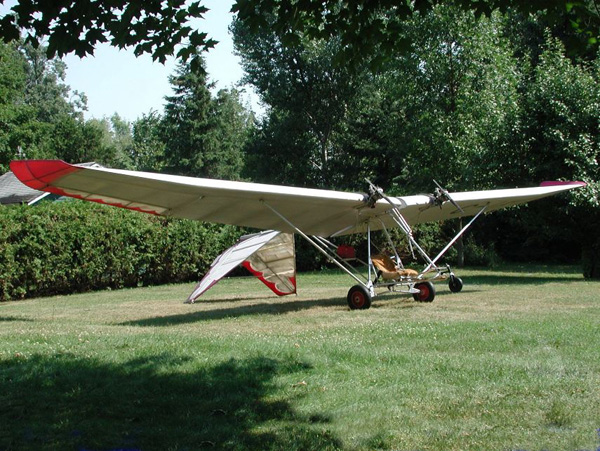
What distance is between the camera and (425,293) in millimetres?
11961

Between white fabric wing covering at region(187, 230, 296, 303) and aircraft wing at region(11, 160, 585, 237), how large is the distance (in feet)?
5.41

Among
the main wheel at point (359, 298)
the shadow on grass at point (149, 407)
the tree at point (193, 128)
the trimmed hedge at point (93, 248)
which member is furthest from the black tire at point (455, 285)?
the tree at point (193, 128)

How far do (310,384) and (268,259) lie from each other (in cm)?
886

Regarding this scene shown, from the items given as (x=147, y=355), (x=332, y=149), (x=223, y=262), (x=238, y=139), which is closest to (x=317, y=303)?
(x=223, y=262)

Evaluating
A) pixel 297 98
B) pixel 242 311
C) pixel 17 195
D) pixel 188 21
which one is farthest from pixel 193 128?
pixel 188 21

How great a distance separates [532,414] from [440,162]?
74.3 feet

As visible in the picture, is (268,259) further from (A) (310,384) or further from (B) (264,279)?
(A) (310,384)

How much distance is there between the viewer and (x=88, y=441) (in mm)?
4203

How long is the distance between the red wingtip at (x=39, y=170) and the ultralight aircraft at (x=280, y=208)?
11 mm

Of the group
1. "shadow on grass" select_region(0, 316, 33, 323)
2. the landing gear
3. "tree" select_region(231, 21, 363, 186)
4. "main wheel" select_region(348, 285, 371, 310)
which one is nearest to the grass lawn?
"main wheel" select_region(348, 285, 371, 310)

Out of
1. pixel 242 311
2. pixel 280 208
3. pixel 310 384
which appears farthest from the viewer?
pixel 242 311

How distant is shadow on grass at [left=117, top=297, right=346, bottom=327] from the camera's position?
1037 centimetres

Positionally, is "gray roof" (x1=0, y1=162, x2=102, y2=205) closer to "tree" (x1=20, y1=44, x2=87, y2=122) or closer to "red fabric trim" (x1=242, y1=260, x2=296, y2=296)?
"red fabric trim" (x1=242, y1=260, x2=296, y2=296)

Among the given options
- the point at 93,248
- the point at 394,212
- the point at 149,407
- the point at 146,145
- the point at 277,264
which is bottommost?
the point at 149,407
